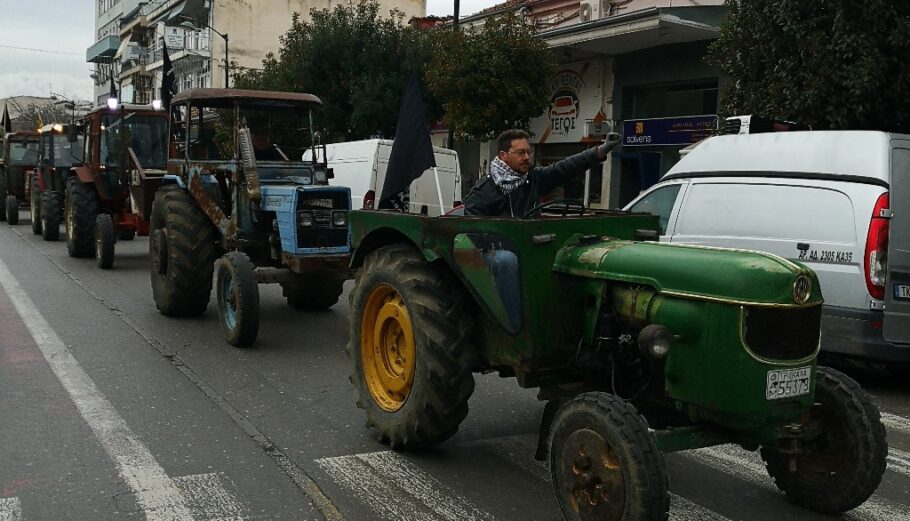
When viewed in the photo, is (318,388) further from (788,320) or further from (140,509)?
(788,320)

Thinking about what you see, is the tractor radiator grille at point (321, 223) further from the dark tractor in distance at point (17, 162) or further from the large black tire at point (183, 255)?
the dark tractor in distance at point (17, 162)

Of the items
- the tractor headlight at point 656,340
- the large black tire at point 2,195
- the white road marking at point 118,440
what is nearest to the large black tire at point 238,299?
the white road marking at point 118,440

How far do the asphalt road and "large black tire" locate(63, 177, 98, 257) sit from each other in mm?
6557

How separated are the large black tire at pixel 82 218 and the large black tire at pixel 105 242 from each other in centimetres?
103

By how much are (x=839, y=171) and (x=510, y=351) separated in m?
3.99

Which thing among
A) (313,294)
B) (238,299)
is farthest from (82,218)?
(238,299)

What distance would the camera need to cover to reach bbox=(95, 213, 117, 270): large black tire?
44.9 ft

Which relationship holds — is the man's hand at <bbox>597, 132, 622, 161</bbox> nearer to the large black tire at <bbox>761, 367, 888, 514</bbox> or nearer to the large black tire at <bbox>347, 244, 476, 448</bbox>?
the large black tire at <bbox>347, 244, 476, 448</bbox>

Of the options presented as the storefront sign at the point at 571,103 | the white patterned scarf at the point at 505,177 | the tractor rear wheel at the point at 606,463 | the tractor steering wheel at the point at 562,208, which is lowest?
the tractor rear wheel at the point at 606,463

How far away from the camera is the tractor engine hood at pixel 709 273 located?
3.66 meters

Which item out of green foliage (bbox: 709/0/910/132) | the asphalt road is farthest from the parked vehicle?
green foliage (bbox: 709/0/910/132)

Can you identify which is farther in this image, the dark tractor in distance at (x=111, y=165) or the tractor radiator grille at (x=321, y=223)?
the dark tractor in distance at (x=111, y=165)

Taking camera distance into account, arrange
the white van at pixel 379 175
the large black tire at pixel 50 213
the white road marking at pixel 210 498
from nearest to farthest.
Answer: the white road marking at pixel 210 498
the white van at pixel 379 175
the large black tire at pixel 50 213

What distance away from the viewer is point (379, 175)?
16719mm
